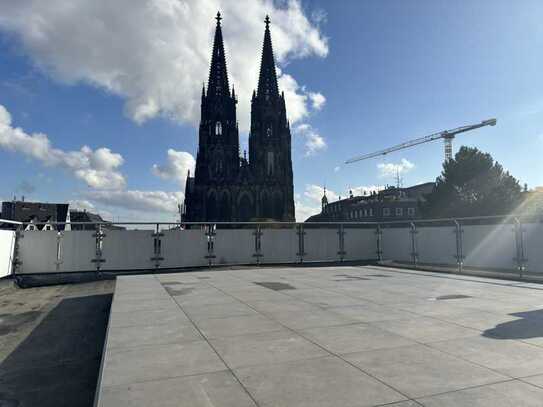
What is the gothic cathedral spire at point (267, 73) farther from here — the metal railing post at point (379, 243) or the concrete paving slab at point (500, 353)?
the concrete paving slab at point (500, 353)

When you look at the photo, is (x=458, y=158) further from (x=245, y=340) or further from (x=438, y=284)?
(x=245, y=340)

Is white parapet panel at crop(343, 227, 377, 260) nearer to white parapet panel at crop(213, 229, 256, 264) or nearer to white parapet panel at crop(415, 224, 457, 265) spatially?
white parapet panel at crop(415, 224, 457, 265)

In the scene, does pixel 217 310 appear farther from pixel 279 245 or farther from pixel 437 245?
pixel 437 245

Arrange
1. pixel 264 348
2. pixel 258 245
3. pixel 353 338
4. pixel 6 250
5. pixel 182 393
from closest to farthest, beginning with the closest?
pixel 182 393 < pixel 264 348 < pixel 353 338 < pixel 6 250 < pixel 258 245

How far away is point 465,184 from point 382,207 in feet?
162

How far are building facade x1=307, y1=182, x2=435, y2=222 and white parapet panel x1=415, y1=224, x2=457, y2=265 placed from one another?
236ft

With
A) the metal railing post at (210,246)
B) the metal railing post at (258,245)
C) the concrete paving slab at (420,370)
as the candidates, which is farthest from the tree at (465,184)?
the concrete paving slab at (420,370)

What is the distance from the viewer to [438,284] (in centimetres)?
955

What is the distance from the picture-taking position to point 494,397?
9.42 ft

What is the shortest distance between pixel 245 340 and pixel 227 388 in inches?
53.7

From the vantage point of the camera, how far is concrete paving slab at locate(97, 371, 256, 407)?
2820 mm

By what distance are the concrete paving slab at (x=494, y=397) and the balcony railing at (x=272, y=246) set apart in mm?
9406

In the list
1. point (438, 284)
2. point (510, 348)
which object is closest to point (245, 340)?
point (510, 348)

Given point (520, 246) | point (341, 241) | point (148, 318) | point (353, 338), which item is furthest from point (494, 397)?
point (341, 241)
